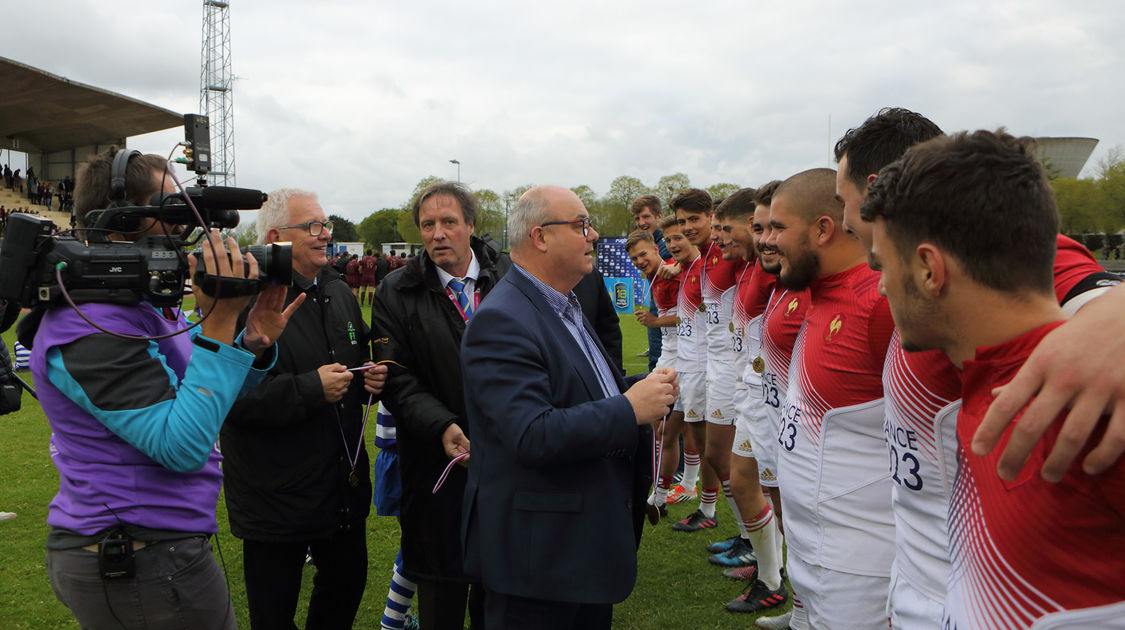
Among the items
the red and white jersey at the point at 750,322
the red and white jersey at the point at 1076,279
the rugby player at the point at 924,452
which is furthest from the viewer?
the red and white jersey at the point at 750,322

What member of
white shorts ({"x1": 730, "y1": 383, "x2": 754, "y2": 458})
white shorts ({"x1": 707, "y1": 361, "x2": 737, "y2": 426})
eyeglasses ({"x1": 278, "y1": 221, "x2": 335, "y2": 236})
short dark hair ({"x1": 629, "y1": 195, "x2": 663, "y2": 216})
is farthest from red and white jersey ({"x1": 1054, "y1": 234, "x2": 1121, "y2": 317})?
short dark hair ({"x1": 629, "y1": 195, "x2": 663, "y2": 216})

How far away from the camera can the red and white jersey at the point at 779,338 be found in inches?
135

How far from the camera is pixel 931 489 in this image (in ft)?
6.26

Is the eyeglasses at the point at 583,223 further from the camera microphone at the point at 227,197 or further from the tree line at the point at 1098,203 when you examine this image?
the tree line at the point at 1098,203

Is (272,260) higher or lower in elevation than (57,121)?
lower

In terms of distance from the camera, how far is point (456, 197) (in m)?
3.88

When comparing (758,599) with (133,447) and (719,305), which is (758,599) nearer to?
(719,305)

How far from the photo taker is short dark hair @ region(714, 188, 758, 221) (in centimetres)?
530

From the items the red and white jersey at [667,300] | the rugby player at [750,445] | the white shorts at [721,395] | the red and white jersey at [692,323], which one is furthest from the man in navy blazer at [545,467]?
the red and white jersey at [667,300]

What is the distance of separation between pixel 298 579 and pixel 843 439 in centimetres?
250

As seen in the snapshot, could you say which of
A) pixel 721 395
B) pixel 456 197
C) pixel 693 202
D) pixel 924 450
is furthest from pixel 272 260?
pixel 693 202

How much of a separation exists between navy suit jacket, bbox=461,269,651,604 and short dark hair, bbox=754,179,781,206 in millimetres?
2392

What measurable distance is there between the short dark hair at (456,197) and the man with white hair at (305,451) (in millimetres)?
560

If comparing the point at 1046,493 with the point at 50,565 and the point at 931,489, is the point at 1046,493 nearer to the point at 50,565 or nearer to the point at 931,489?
the point at 931,489
